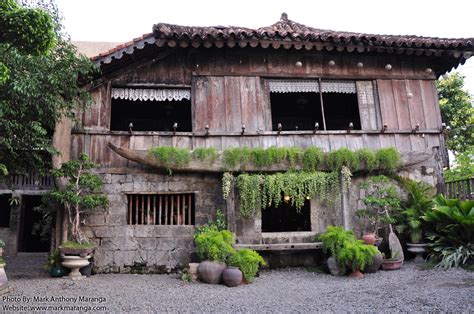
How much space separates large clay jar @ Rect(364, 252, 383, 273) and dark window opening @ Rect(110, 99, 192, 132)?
7270 millimetres

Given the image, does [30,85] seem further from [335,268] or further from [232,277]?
[335,268]

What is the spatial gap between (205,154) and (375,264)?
14.2 ft

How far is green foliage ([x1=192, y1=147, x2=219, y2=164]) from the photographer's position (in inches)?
318

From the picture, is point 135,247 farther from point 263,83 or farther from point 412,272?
point 412,272

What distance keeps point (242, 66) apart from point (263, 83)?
700 millimetres

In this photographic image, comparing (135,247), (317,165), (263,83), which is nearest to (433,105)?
(317,165)

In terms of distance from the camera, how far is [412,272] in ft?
23.7

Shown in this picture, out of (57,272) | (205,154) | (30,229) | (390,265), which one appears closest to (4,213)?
(30,229)

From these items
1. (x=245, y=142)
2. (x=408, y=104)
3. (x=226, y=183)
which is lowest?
(x=226, y=183)

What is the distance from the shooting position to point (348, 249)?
712 cm

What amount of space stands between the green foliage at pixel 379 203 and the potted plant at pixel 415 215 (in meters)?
0.25

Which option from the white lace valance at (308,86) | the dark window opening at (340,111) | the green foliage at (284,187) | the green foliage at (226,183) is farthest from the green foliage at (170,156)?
the dark window opening at (340,111)

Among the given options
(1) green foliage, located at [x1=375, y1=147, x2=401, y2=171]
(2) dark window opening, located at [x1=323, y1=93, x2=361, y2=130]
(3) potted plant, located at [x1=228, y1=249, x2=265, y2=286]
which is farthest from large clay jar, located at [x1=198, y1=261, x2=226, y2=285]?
(2) dark window opening, located at [x1=323, y1=93, x2=361, y2=130]

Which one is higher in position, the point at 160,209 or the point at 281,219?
the point at 160,209
